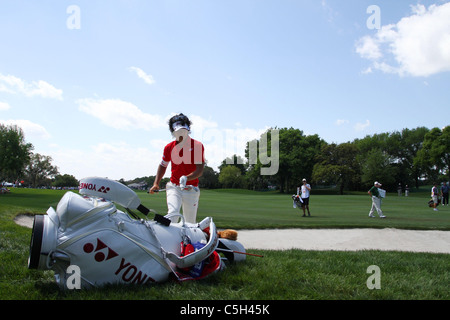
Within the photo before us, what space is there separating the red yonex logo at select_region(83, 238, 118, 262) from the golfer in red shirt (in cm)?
185

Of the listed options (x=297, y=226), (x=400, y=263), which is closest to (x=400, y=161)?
(x=297, y=226)

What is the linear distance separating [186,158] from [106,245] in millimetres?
2313

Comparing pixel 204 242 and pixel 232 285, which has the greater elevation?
pixel 204 242

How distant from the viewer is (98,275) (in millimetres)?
3330

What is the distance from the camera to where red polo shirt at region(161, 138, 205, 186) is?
17.5 ft

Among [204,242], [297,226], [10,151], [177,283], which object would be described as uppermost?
[10,151]

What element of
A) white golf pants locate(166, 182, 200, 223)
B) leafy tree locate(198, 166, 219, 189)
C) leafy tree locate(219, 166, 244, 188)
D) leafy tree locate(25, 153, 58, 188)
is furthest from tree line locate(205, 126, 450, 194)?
leafy tree locate(25, 153, 58, 188)

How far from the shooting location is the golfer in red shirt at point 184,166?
5.24 metres

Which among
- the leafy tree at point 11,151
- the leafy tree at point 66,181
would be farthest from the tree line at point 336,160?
the leafy tree at point 66,181

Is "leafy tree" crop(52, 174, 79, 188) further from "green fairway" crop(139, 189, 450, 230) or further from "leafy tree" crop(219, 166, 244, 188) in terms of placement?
"green fairway" crop(139, 189, 450, 230)

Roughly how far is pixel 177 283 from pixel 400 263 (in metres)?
3.61

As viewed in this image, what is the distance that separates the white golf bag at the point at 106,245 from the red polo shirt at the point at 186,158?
158cm

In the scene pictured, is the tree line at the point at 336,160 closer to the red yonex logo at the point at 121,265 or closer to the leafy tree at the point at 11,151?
the leafy tree at the point at 11,151
